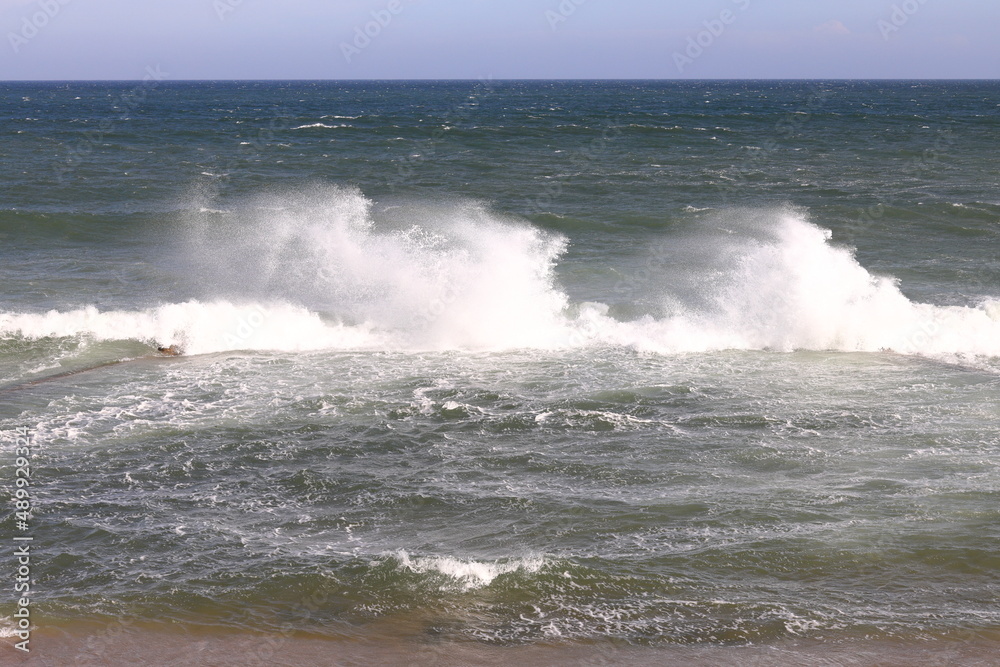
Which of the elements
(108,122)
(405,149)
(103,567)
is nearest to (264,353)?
(103,567)

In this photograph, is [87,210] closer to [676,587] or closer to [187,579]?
[187,579]

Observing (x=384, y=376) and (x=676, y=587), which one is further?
(x=384, y=376)

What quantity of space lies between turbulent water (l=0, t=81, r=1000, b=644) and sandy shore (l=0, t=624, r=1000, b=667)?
0.55ft

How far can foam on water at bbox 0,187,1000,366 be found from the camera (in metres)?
14.2

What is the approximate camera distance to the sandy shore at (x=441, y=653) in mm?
6215

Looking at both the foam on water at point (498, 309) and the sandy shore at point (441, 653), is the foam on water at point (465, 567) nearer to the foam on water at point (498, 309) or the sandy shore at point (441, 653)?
the sandy shore at point (441, 653)

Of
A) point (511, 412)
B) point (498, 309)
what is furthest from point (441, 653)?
point (498, 309)

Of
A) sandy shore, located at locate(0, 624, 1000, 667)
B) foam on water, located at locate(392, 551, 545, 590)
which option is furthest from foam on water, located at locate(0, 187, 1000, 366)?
sandy shore, located at locate(0, 624, 1000, 667)

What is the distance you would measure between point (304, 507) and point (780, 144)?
35.6 m

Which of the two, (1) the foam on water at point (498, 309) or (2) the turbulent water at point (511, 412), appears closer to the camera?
(2) the turbulent water at point (511, 412)

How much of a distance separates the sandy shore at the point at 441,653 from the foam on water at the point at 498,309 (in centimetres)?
756

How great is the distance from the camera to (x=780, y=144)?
4025 centimetres

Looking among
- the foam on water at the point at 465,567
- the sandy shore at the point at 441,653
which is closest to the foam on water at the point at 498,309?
the foam on water at the point at 465,567

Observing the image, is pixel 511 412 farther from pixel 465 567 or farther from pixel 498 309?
pixel 498 309
